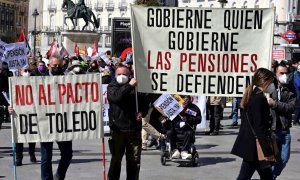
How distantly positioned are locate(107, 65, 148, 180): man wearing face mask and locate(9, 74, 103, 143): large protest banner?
8.0 inches

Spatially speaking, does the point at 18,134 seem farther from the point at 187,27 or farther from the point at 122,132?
the point at 187,27

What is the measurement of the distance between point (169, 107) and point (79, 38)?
3323 centimetres

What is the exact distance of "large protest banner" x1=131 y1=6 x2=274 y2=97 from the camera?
848 cm

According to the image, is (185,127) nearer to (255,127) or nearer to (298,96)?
(255,127)

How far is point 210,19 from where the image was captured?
→ 27.8 ft

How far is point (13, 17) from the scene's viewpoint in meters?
134

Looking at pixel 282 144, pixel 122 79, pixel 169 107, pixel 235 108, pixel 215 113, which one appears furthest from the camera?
pixel 235 108

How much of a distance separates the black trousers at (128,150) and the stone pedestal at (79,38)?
3553 centimetres

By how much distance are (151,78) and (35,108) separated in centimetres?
145

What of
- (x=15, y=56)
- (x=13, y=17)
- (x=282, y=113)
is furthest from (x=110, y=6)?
(x=282, y=113)

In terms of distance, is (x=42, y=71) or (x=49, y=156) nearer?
(x=49, y=156)

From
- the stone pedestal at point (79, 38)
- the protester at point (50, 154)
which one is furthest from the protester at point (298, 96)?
the stone pedestal at point (79, 38)

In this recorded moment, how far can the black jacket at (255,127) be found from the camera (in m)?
7.91

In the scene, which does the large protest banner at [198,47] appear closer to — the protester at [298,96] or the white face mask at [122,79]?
the white face mask at [122,79]
